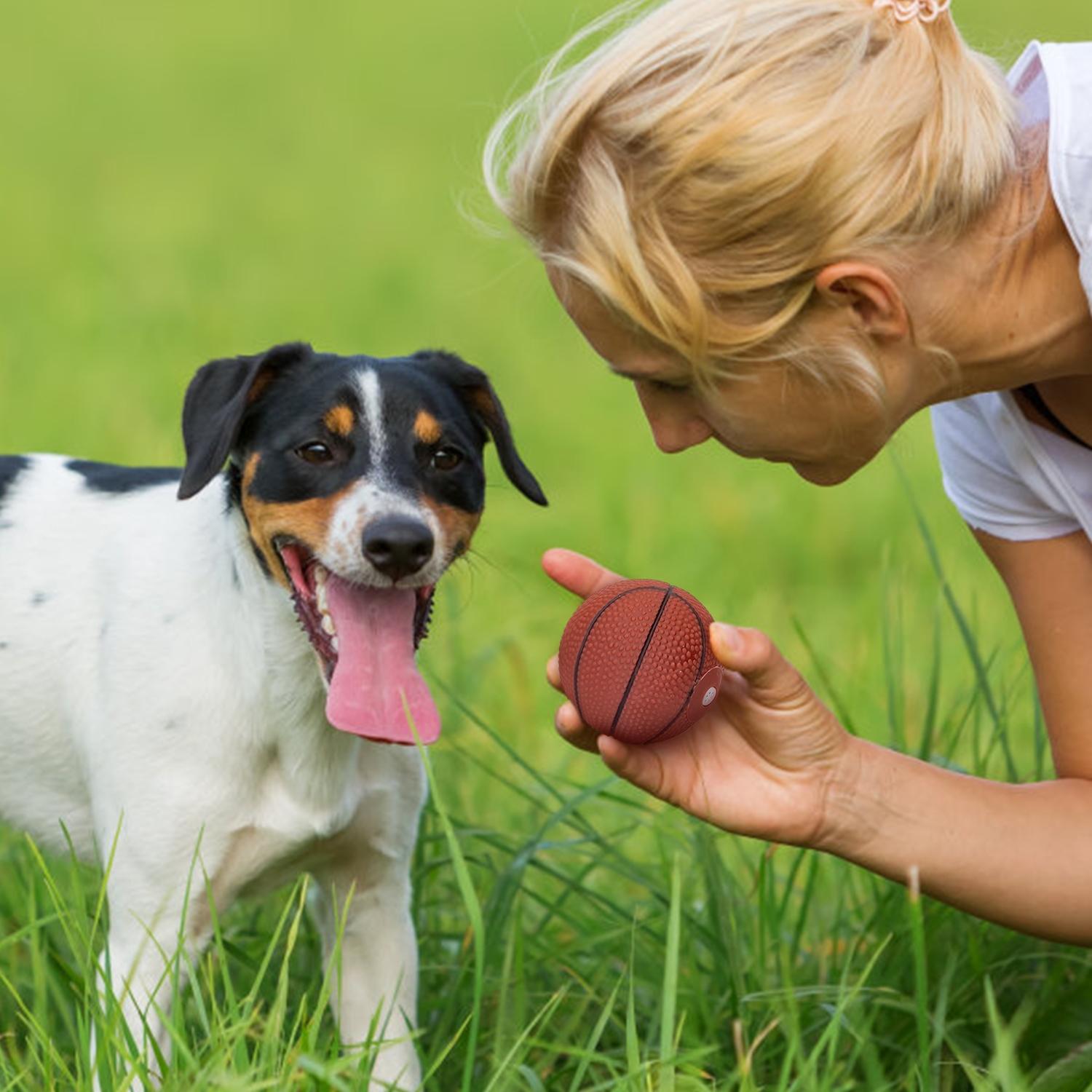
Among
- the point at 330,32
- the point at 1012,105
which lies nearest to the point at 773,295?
the point at 1012,105

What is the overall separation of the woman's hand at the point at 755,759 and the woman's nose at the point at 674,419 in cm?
24

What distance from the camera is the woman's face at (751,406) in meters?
2.81

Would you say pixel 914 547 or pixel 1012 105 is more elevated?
pixel 1012 105

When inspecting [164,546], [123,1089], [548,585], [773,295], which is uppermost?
[773,295]

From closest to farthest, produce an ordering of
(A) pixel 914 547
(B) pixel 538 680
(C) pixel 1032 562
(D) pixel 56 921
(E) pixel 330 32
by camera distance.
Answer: (C) pixel 1032 562
(D) pixel 56 921
(B) pixel 538 680
(A) pixel 914 547
(E) pixel 330 32

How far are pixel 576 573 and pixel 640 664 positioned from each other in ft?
0.65

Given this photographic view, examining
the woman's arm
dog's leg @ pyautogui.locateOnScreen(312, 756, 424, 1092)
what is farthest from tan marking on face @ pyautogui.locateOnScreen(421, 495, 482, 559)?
dog's leg @ pyautogui.locateOnScreen(312, 756, 424, 1092)

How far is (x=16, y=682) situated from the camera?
3.51 meters

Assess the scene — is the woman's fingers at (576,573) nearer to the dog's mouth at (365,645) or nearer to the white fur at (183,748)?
the dog's mouth at (365,645)

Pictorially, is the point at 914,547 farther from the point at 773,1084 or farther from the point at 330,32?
the point at 330,32

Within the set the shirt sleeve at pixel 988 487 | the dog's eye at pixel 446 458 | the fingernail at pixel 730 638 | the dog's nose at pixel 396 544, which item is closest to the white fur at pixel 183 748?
the dog's eye at pixel 446 458

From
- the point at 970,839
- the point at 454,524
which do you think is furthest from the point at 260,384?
the point at 970,839

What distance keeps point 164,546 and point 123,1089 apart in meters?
1.04

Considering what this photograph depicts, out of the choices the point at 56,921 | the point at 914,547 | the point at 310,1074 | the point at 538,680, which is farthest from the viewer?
the point at 914,547
